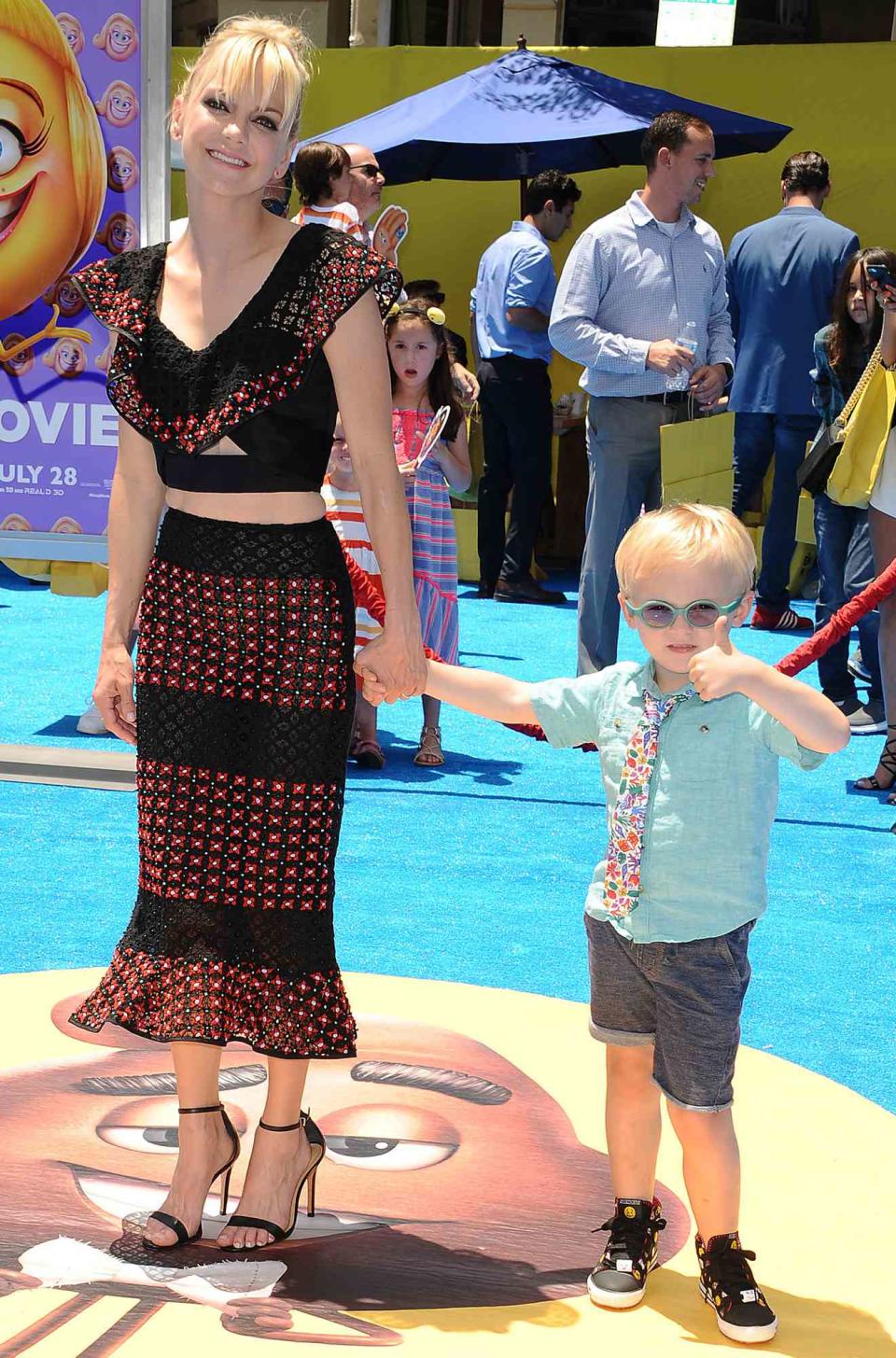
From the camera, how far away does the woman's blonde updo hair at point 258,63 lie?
2574 mm

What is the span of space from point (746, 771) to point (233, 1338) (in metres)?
1.10

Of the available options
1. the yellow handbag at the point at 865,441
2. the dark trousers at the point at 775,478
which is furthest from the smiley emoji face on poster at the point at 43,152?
the dark trousers at the point at 775,478

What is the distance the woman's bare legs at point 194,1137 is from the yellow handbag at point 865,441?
13.0 ft

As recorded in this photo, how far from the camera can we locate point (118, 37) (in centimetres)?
545

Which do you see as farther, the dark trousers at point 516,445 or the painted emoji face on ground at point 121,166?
the dark trousers at point 516,445

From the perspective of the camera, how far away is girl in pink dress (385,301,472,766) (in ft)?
19.8

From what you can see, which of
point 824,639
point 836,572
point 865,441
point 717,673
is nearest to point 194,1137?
point 717,673

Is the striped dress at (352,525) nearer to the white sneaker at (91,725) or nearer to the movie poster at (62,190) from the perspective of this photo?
the movie poster at (62,190)

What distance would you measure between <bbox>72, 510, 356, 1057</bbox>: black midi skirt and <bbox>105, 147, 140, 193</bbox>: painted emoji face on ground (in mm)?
3185

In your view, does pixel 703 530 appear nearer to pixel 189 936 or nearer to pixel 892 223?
pixel 189 936

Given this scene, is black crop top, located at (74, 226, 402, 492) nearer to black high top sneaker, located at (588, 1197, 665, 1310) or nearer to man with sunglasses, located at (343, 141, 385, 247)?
black high top sneaker, located at (588, 1197, 665, 1310)

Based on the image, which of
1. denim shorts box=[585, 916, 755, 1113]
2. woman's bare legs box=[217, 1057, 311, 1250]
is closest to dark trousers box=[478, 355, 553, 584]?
woman's bare legs box=[217, 1057, 311, 1250]

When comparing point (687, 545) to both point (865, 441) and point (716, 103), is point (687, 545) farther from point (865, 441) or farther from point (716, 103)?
point (716, 103)

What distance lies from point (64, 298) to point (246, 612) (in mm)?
3403
